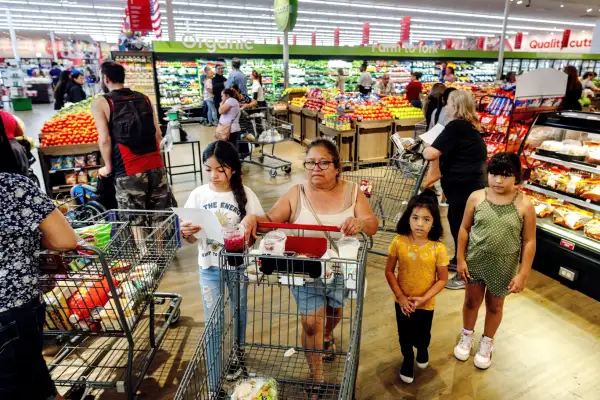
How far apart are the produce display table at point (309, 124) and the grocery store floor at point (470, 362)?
5.35m

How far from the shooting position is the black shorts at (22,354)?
157cm

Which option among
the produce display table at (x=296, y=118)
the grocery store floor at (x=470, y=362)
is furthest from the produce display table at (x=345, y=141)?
the grocery store floor at (x=470, y=362)

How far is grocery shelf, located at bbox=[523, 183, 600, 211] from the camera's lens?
3379 millimetres

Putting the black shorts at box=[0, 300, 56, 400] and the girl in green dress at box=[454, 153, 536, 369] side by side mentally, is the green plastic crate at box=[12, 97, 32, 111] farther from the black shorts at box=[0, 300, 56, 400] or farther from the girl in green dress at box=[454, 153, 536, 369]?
the girl in green dress at box=[454, 153, 536, 369]

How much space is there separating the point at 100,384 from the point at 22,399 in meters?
0.62

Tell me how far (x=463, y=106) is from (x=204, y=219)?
2463mm

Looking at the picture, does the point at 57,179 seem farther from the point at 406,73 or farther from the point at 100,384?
the point at 406,73

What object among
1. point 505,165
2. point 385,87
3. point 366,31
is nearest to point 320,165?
point 505,165

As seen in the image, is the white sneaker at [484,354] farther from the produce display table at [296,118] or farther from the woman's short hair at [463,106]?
the produce display table at [296,118]

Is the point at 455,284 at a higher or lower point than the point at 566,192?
lower

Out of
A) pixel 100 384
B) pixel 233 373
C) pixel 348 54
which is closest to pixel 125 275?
pixel 100 384

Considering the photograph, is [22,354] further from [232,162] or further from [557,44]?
[557,44]

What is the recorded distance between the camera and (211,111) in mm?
11719

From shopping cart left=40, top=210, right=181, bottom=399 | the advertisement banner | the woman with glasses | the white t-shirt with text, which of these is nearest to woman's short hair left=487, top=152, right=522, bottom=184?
the woman with glasses
